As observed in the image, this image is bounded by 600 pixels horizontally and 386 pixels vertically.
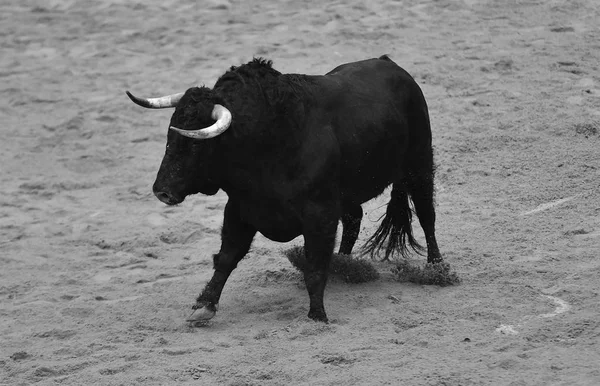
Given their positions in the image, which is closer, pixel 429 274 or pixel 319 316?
pixel 319 316

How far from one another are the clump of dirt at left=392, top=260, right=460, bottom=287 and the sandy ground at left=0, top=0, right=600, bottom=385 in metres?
0.08

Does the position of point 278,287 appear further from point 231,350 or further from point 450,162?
point 450,162

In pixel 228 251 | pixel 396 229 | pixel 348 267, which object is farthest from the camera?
pixel 396 229

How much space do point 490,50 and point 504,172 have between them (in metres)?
2.57

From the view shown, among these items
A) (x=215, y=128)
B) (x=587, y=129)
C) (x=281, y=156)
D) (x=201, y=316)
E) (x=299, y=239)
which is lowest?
(x=299, y=239)

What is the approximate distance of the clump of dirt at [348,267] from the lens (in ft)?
24.0

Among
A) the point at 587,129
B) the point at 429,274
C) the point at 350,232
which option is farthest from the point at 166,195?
the point at 587,129

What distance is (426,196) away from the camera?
761cm

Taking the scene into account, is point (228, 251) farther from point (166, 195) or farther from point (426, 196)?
point (426, 196)

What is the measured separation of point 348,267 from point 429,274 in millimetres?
540

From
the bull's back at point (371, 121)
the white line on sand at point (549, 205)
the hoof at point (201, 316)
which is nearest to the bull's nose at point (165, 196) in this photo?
the hoof at point (201, 316)

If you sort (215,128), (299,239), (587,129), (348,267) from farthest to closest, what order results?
(587,129) < (299,239) < (348,267) < (215,128)

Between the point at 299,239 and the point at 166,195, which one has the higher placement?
the point at 166,195

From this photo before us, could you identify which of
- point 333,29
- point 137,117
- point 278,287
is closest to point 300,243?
point 278,287
